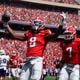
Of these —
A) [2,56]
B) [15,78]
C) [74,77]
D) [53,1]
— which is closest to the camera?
[74,77]

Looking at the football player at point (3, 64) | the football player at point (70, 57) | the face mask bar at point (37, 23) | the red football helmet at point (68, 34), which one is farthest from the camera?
the football player at point (3, 64)

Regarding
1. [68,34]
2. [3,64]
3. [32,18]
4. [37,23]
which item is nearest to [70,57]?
[68,34]

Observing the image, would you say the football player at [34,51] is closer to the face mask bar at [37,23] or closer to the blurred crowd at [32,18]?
the face mask bar at [37,23]

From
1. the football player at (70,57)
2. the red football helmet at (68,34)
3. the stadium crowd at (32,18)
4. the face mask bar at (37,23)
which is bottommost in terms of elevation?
the stadium crowd at (32,18)

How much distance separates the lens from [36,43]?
7359mm

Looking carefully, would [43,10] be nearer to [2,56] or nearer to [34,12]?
[34,12]

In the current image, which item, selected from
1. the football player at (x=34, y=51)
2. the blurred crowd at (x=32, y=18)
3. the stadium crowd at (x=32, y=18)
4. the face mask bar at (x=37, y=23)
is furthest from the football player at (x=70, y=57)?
the blurred crowd at (x=32, y=18)

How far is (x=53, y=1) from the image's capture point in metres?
33.6

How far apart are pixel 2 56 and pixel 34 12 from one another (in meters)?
15.2

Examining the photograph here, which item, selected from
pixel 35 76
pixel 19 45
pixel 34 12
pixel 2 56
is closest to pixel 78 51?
pixel 35 76

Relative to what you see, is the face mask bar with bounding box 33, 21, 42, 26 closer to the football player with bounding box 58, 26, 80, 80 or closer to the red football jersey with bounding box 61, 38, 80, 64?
the football player with bounding box 58, 26, 80, 80

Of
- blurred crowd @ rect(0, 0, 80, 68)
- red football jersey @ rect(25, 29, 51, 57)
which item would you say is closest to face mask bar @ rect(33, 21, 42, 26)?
red football jersey @ rect(25, 29, 51, 57)

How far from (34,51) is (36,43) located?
6.9 inches

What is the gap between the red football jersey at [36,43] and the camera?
7312 mm
